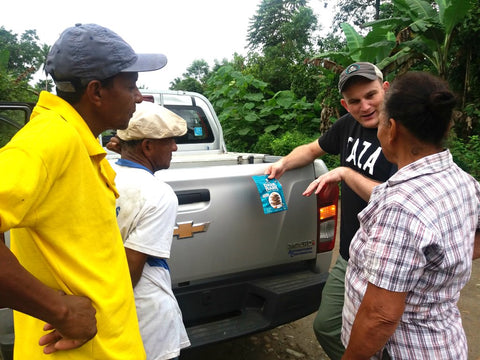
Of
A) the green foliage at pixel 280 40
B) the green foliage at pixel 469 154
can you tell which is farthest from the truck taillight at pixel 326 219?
the green foliage at pixel 280 40

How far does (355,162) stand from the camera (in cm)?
243

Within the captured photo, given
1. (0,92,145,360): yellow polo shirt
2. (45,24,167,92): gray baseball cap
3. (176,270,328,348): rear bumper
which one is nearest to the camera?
(0,92,145,360): yellow polo shirt

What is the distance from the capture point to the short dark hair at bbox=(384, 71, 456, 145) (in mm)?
1357

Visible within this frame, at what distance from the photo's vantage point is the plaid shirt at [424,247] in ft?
4.17

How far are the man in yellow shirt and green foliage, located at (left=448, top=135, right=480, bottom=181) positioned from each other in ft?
23.6

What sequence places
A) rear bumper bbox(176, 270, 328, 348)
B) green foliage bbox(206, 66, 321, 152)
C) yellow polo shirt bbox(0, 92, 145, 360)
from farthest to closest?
1. green foliage bbox(206, 66, 321, 152)
2. rear bumper bbox(176, 270, 328, 348)
3. yellow polo shirt bbox(0, 92, 145, 360)

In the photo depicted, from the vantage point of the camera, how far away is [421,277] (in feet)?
4.42

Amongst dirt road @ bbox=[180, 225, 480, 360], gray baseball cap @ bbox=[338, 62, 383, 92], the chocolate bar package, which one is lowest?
dirt road @ bbox=[180, 225, 480, 360]

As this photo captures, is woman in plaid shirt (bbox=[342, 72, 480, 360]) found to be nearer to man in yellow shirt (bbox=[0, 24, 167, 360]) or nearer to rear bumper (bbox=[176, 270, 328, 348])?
man in yellow shirt (bbox=[0, 24, 167, 360])

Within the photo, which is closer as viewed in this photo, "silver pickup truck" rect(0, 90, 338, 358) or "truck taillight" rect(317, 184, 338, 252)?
"silver pickup truck" rect(0, 90, 338, 358)

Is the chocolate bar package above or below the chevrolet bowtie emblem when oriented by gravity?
above

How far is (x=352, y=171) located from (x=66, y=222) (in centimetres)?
161

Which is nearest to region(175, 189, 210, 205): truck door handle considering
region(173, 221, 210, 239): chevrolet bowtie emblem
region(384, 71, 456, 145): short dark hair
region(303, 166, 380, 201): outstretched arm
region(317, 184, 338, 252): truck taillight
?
region(173, 221, 210, 239): chevrolet bowtie emblem

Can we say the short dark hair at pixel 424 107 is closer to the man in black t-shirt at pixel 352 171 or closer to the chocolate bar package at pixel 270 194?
the man in black t-shirt at pixel 352 171
